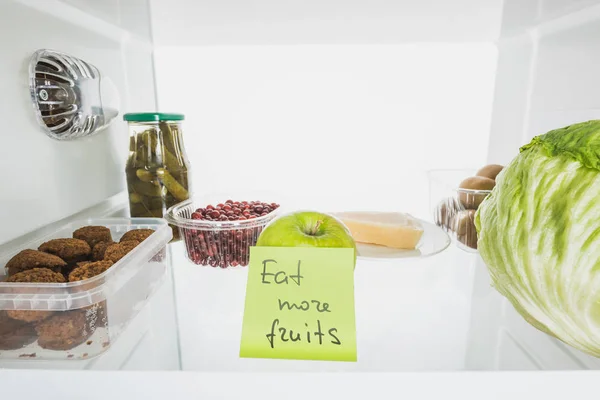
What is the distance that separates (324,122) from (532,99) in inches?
18.1

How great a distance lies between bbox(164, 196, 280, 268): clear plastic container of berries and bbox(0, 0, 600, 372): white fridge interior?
34 millimetres

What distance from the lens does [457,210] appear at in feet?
2.86

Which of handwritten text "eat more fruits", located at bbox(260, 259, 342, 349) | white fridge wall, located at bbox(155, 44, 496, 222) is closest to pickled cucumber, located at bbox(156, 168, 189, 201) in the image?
white fridge wall, located at bbox(155, 44, 496, 222)

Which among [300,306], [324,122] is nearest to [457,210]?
[324,122]

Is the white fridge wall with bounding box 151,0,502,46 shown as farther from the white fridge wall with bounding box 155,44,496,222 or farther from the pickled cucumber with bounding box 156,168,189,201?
the pickled cucumber with bounding box 156,168,189,201

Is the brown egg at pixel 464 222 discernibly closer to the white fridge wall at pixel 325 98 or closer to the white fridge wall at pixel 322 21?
the white fridge wall at pixel 325 98

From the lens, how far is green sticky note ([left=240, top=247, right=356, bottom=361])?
17.5 inches

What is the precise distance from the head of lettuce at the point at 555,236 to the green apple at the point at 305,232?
8.1 inches

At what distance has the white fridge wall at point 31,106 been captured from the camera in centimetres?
59

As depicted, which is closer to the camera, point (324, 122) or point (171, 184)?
point (171, 184)

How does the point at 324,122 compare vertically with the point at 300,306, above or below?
above

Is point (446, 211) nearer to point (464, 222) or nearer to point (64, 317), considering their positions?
point (464, 222)

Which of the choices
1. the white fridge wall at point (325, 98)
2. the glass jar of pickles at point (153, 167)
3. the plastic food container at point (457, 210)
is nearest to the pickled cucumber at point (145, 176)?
the glass jar of pickles at point (153, 167)

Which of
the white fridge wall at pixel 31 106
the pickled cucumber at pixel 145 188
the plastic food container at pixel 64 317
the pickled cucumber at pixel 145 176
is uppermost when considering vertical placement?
the white fridge wall at pixel 31 106
